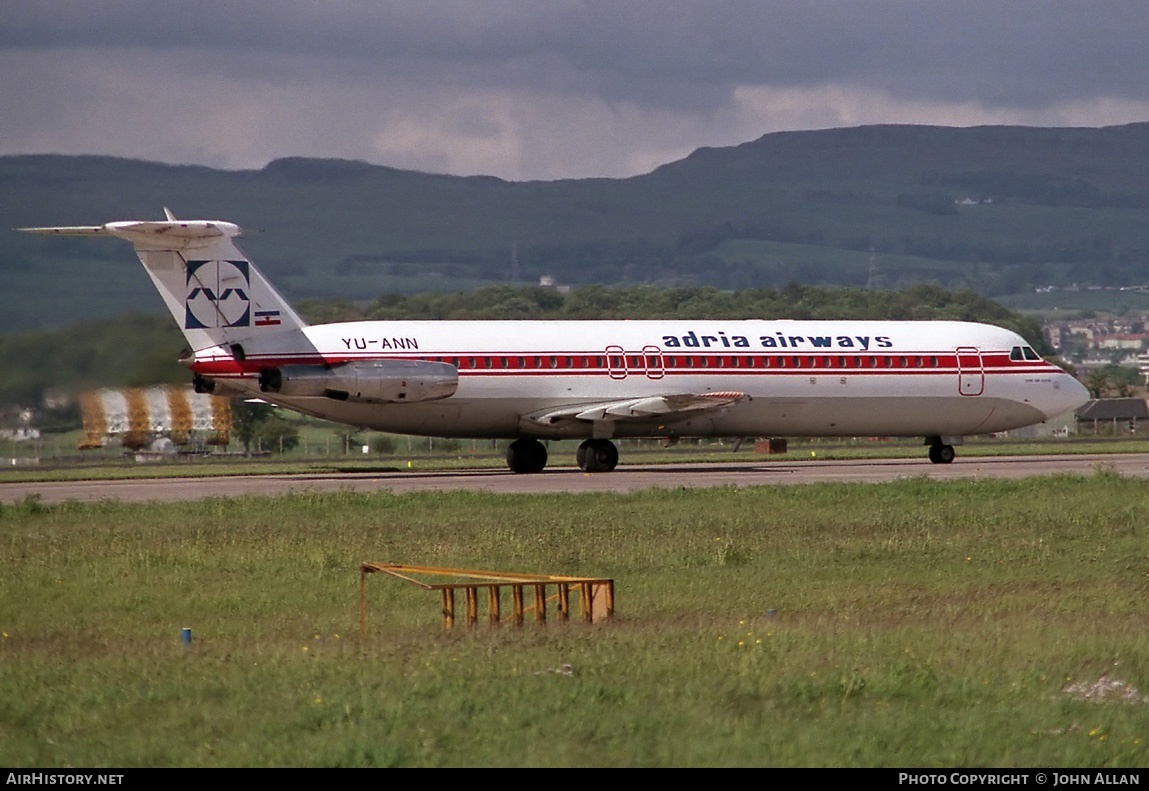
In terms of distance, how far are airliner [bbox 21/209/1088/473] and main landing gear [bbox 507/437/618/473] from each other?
0.14 ft

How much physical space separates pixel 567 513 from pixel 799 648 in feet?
50.0

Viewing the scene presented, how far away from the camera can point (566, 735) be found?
13.0 m

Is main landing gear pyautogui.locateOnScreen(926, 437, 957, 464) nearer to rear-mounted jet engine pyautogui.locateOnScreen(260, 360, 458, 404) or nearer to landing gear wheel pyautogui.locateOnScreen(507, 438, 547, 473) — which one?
landing gear wheel pyautogui.locateOnScreen(507, 438, 547, 473)

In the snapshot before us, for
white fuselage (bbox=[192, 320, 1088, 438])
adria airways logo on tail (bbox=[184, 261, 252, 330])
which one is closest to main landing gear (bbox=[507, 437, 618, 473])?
white fuselage (bbox=[192, 320, 1088, 438])

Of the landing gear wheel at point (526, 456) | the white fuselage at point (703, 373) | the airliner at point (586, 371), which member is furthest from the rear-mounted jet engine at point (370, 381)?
the landing gear wheel at point (526, 456)

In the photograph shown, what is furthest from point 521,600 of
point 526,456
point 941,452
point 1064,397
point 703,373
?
point 1064,397

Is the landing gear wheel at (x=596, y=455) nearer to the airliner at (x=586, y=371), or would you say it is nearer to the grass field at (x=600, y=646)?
the airliner at (x=586, y=371)

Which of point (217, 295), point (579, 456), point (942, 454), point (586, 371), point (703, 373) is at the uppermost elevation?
point (217, 295)

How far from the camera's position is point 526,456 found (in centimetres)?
4772

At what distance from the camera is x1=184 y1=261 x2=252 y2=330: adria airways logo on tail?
41.1 meters

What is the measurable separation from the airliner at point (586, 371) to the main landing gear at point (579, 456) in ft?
0.14

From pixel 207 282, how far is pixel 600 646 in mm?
26535

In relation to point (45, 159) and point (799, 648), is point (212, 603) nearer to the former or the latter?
point (799, 648)

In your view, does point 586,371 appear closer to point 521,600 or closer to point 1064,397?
point 1064,397
